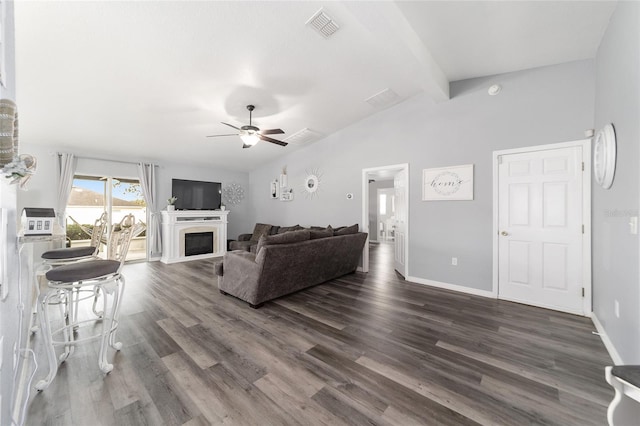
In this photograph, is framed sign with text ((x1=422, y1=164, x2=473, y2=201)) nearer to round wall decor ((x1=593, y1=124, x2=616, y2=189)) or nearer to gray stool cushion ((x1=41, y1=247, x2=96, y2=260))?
round wall decor ((x1=593, y1=124, x2=616, y2=189))

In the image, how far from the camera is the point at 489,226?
359 centimetres

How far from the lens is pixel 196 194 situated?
6.55 m

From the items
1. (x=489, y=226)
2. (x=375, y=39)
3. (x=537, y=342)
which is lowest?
(x=537, y=342)

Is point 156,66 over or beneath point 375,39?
beneath

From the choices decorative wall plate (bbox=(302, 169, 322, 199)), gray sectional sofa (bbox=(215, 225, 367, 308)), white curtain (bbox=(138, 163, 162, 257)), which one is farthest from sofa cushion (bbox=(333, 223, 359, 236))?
A: white curtain (bbox=(138, 163, 162, 257))

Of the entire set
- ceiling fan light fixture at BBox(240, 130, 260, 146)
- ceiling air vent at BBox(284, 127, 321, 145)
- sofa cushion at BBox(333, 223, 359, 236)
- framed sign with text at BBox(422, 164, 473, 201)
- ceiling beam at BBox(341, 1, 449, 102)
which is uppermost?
ceiling beam at BBox(341, 1, 449, 102)

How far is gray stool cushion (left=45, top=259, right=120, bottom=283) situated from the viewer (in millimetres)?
1664

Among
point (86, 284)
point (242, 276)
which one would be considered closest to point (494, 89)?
point (242, 276)

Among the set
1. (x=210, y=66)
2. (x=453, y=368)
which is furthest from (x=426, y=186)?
(x=210, y=66)

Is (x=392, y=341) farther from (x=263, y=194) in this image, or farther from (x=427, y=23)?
(x=263, y=194)

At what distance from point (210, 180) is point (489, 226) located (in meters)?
6.71

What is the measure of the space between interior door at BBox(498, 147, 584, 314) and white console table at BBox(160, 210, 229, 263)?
6.13m

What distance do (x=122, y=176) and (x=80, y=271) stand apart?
501cm

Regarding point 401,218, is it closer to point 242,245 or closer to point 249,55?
point 249,55
